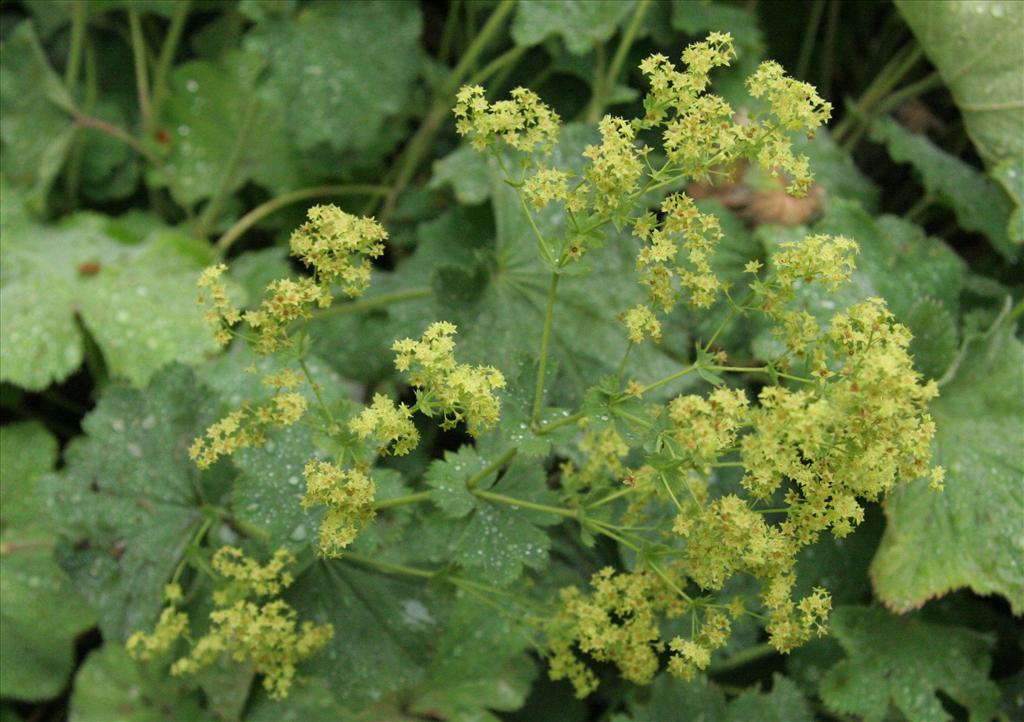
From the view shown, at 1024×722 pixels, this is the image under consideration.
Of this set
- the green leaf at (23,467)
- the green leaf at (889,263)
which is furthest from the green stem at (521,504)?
the green leaf at (23,467)

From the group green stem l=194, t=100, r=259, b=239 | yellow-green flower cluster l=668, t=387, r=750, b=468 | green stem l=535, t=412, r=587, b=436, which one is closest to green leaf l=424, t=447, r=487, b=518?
green stem l=535, t=412, r=587, b=436

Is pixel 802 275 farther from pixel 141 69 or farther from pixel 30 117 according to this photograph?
pixel 30 117

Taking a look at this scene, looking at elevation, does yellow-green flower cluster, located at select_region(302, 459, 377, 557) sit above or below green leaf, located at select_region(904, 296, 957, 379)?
below

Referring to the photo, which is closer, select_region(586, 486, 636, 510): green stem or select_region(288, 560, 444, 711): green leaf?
select_region(586, 486, 636, 510): green stem

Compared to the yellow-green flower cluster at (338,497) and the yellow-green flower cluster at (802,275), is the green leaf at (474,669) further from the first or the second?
the yellow-green flower cluster at (802,275)

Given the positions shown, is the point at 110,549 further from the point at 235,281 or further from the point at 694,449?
the point at 694,449

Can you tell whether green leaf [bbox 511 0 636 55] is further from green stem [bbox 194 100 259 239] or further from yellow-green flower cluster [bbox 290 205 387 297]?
yellow-green flower cluster [bbox 290 205 387 297]

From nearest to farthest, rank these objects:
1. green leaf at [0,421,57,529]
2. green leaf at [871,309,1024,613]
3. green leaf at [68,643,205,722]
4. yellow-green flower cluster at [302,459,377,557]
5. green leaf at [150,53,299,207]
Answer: yellow-green flower cluster at [302,459,377,557] → green leaf at [871,309,1024,613] → green leaf at [68,643,205,722] → green leaf at [0,421,57,529] → green leaf at [150,53,299,207]
